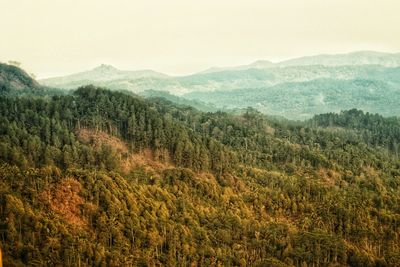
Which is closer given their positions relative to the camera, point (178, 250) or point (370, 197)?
point (178, 250)

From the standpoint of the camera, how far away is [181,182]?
598 feet

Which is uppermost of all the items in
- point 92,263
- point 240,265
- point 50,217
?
point 50,217

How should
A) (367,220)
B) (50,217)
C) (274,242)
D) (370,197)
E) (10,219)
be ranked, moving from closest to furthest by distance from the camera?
(10,219) → (50,217) → (274,242) → (367,220) → (370,197)

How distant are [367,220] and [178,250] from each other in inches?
3041

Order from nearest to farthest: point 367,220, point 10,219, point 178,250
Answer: point 10,219, point 178,250, point 367,220

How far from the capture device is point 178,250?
14388 centimetres

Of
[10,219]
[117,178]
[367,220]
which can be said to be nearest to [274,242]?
[367,220]

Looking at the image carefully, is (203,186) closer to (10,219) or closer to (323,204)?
(323,204)

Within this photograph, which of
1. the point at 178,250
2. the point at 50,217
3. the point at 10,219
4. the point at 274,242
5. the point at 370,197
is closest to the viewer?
the point at 10,219

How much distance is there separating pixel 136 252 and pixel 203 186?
5244 centimetres

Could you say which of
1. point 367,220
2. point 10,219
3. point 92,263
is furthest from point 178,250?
A: point 367,220

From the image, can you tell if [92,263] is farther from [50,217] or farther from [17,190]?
[17,190]

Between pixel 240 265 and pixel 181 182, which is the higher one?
pixel 181 182

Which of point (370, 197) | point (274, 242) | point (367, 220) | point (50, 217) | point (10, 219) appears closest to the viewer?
point (10, 219)
